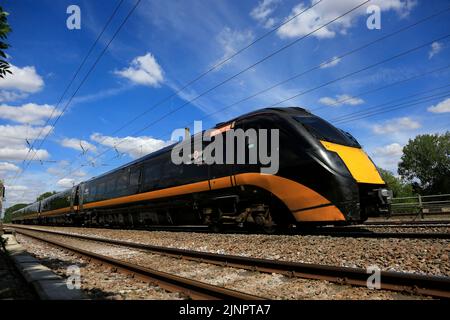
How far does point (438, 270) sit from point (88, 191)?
931 inches

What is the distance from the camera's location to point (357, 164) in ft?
29.0

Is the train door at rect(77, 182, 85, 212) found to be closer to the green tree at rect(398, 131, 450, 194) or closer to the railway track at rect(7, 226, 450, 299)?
the railway track at rect(7, 226, 450, 299)

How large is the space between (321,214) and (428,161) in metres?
71.3

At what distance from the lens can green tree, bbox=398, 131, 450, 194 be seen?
67.4 m

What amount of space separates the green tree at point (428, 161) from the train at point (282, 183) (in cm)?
6486

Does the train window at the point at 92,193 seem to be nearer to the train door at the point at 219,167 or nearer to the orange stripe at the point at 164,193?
the orange stripe at the point at 164,193

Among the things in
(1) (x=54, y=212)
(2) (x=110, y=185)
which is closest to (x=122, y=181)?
(2) (x=110, y=185)

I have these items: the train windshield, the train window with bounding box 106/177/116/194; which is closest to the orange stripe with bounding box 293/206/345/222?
the train windshield

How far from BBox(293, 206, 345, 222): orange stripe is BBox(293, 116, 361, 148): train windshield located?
1.79m

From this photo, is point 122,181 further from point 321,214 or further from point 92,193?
point 321,214

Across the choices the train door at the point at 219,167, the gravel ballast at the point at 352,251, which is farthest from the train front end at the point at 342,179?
the train door at the point at 219,167

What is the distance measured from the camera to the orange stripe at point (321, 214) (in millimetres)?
7966

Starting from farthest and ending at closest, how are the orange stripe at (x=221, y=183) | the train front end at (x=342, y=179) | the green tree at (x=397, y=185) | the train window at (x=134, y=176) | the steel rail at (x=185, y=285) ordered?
1. the green tree at (x=397, y=185)
2. the train window at (x=134, y=176)
3. the orange stripe at (x=221, y=183)
4. the train front end at (x=342, y=179)
5. the steel rail at (x=185, y=285)
